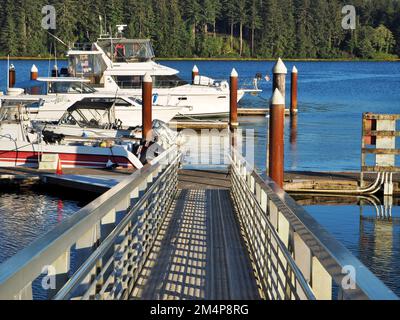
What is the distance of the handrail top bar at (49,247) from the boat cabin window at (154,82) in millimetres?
32857

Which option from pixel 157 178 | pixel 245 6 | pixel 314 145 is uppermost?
pixel 245 6

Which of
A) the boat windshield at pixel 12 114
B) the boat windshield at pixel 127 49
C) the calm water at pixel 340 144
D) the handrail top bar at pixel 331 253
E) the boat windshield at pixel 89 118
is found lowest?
the calm water at pixel 340 144

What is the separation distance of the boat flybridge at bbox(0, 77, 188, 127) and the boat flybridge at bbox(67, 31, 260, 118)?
10.5 feet

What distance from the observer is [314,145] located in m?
34.3

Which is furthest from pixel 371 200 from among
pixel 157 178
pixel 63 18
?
pixel 63 18

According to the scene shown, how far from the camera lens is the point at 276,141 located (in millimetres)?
12703

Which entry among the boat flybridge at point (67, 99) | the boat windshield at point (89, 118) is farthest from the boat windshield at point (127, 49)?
the boat windshield at point (89, 118)

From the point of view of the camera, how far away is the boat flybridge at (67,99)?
3092cm

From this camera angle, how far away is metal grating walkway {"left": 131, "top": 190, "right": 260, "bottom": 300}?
285 inches

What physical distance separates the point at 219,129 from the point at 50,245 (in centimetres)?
3103

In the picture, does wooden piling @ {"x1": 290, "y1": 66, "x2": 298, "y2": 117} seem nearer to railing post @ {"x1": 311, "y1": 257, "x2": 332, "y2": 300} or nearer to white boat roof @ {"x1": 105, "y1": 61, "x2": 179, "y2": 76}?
white boat roof @ {"x1": 105, "y1": 61, "x2": 179, "y2": 76}

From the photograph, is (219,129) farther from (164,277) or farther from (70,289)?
(70,289)

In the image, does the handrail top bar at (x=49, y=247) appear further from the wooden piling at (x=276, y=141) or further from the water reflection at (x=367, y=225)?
the water reflection at (x=367, y=225)

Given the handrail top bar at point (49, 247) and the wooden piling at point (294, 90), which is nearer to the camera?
the handrail top bar at point (49, 247)
